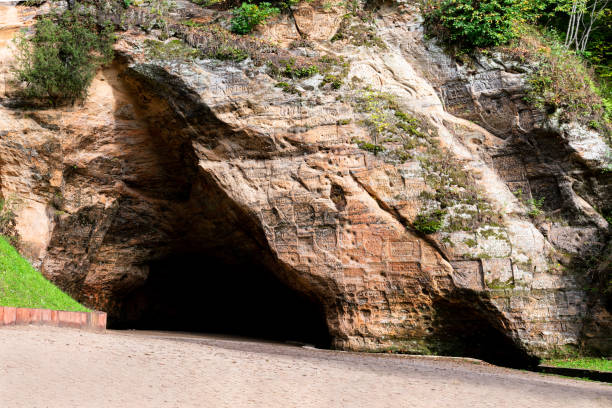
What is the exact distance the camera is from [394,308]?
10.6m

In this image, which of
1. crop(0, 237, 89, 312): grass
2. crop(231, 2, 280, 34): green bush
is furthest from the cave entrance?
crop(231, 2, 280, 34): green bush

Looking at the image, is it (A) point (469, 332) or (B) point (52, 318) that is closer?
(B) point (52, 318)

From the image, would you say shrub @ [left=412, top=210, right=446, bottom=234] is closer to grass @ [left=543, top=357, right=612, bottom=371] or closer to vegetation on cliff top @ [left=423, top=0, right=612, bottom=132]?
grass @ [left=543, top=357, right=612, bottom=371]

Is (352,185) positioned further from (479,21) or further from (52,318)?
(52,318)

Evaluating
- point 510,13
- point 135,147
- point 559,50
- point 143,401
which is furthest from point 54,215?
point 559,50

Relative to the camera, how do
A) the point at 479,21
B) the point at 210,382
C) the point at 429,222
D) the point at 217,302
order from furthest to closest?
the point at 217,302 < the point at 479,21 < the point at 429,222 < the point at 210,382

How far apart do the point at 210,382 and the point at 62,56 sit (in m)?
10.7

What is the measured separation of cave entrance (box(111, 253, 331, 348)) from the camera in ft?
51.0

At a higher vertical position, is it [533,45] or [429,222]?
[533,45]

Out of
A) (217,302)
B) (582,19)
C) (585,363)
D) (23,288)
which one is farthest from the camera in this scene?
(217,302)

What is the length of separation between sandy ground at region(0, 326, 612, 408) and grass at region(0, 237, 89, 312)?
141 centimetres

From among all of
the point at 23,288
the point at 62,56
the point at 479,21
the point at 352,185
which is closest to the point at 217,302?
the point at 352,185

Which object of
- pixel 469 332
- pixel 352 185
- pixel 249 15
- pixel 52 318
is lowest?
pixel 469 332

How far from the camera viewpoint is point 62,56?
12.6m
